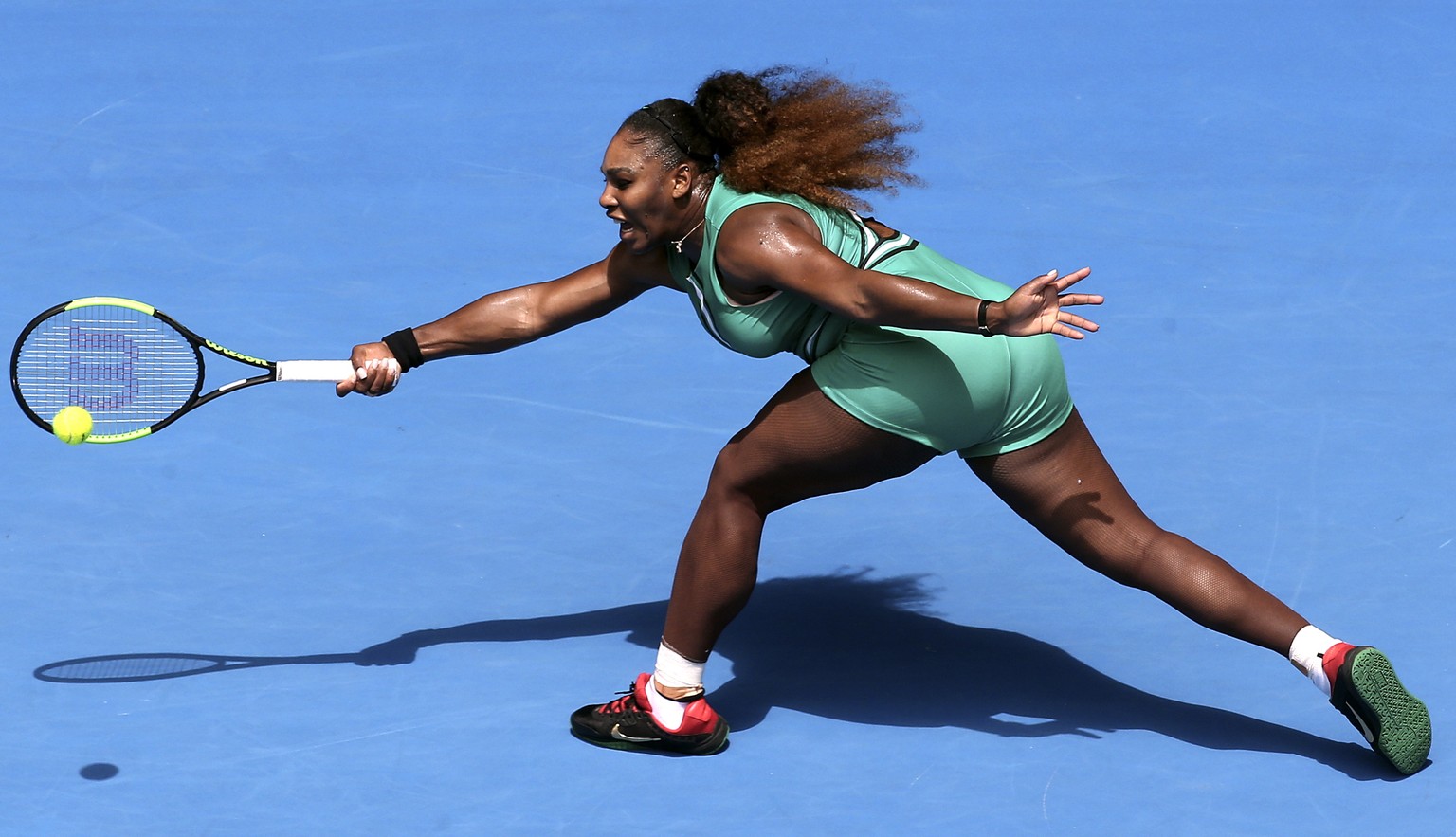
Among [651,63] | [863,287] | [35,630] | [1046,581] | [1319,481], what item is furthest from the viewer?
[651,63]

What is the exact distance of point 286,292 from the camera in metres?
6.97

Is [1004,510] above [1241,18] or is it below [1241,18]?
below

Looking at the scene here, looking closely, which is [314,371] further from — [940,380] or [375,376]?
[940,380]

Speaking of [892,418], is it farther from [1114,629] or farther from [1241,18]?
[1241,18]

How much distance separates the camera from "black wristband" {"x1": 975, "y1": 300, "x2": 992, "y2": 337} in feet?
12.4

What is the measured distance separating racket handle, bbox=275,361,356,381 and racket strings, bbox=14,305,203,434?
0.29 metres

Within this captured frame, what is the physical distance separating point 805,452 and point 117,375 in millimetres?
1880

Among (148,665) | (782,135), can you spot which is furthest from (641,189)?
(148,665)

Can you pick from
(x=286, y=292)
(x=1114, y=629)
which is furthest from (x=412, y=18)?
(x=1114, y=629)

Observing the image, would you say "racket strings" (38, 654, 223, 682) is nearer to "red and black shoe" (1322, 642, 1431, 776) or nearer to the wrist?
the wrist

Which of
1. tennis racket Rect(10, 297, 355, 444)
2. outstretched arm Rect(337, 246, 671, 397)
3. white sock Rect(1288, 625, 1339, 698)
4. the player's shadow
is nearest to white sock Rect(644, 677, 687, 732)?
the player's shadow

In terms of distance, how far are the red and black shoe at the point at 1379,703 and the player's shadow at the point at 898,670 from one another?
0.12m

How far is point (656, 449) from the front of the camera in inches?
236

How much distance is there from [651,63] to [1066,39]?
2.08 meters
